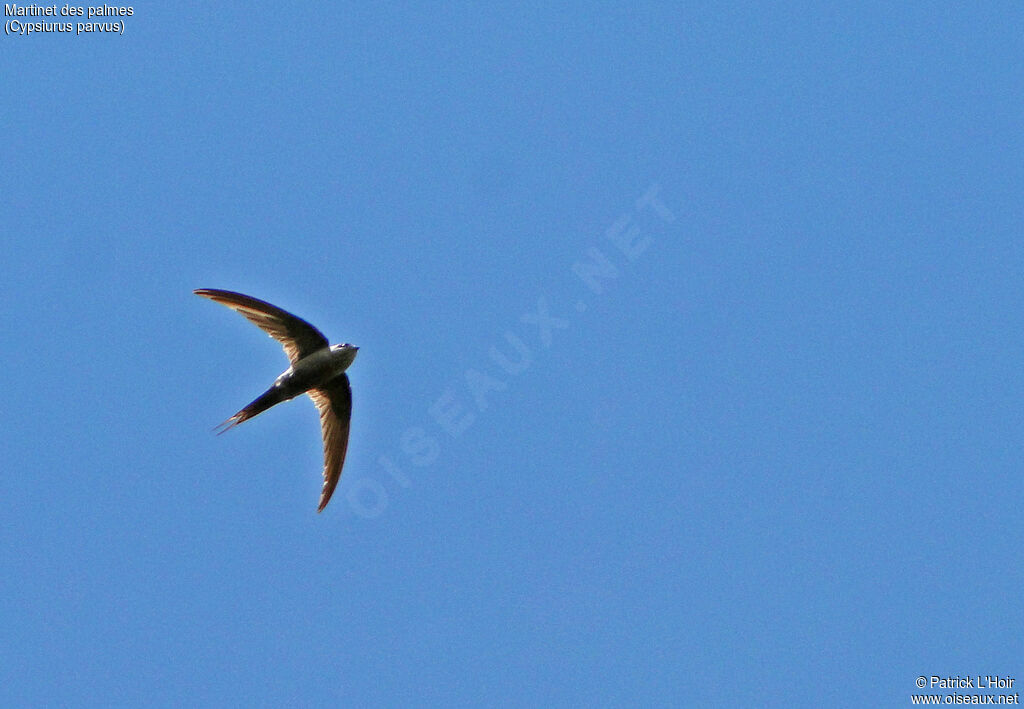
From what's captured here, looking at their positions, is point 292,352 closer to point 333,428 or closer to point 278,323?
point 278,323

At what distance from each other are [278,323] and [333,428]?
1.28 metres

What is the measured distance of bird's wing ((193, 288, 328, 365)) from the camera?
9047mm

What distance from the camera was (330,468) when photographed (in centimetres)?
995

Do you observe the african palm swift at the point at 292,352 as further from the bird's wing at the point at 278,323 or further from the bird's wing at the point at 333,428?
the bird's wing at the point at 333,428

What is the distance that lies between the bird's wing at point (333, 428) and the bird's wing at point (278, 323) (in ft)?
2.22

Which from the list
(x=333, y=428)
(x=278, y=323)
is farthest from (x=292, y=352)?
(x=333, y=428)

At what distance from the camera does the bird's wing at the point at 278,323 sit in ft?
29.7

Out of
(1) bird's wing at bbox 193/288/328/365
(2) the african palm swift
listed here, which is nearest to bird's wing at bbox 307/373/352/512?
(2) the african palm swift

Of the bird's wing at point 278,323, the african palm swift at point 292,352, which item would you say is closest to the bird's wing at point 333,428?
the african palm swift at point 292,352

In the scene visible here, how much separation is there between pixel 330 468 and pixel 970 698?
6518 mm

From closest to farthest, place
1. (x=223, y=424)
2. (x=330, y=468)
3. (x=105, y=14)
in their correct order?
1. (x=223, y=424)
2. (x=330, y=468)
3. (x=105, y=14)

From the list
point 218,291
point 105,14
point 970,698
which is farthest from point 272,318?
point 970,698

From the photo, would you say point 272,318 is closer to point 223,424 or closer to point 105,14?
point 223,424

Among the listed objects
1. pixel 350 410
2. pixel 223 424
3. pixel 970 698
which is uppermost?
pixel 350 410
